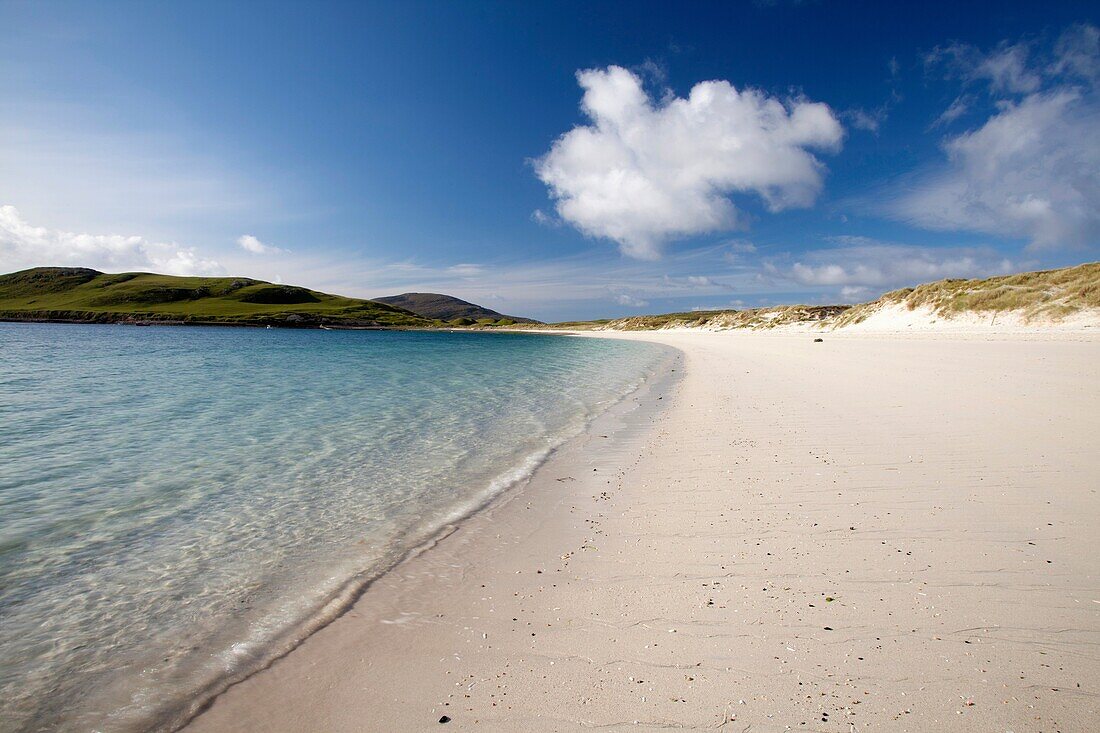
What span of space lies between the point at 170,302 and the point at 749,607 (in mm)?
176715

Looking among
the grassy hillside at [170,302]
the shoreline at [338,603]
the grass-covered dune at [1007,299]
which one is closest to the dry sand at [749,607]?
the shoreline at [338,603]

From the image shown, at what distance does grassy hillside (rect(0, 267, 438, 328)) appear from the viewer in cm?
11494

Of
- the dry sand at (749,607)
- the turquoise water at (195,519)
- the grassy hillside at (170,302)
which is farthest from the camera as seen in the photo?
the grassy hillside at (170,302)

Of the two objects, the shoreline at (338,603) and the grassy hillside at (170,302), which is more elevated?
the grassy hillside at (170,302)

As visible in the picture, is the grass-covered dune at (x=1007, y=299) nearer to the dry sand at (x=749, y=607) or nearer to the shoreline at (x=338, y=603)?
the dry sand at (x=749, y=607)

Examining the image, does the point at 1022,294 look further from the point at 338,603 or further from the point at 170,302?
the point at 170,302

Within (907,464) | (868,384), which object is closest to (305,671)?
(907,464)

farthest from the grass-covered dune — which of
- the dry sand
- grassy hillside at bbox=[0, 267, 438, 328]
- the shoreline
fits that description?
grassy hillside at bbox=[0, 267, 438, 328]

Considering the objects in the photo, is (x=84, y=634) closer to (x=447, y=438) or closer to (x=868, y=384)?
(x=447, y=438)

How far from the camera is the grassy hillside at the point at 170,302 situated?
114938mm

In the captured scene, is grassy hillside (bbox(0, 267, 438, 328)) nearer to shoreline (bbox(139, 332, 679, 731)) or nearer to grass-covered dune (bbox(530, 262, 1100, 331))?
grass-covered dune (bbox(530, 262, 1100, 331))

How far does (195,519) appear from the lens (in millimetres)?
6035

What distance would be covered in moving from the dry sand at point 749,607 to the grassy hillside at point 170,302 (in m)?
141

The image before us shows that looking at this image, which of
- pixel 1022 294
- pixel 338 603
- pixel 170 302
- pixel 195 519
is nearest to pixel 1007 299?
pixel 1022 294
